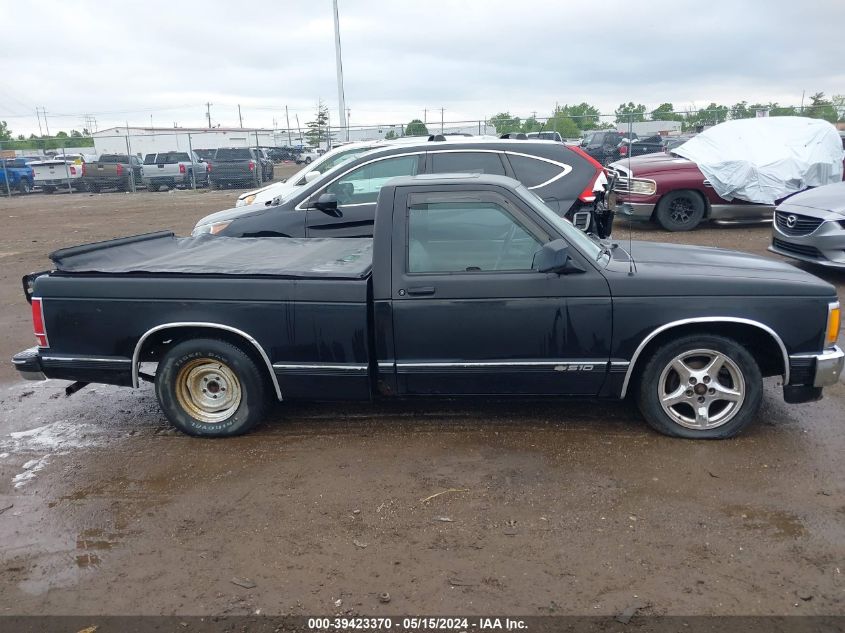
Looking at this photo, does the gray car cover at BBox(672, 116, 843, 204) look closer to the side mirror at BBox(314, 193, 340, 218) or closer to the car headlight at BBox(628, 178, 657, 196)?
the car headlight at BBox(628, 178, 657, 196)

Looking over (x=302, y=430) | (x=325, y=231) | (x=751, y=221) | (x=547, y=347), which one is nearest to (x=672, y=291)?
(x=547, y=347)

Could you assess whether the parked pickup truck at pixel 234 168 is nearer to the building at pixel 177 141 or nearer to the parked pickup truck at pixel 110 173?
the parked pickup truck at pixel 110 173

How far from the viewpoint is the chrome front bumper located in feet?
14.3

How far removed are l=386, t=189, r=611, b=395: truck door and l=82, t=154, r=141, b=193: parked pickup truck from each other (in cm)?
2813

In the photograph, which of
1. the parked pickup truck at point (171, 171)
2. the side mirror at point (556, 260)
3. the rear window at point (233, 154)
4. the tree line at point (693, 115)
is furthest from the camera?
the parked pickup truck at point (171, 171)

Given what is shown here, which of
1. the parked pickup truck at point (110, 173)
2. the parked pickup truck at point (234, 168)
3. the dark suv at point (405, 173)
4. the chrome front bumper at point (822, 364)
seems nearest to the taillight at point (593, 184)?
the dark suv at point (405, 173)

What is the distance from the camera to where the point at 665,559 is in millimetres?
3385

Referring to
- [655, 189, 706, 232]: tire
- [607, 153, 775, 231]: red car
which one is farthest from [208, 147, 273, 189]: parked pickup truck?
[655, 189, 706, 232]: tire

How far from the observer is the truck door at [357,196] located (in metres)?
8.11

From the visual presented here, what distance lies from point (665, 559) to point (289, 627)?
68.4 inches

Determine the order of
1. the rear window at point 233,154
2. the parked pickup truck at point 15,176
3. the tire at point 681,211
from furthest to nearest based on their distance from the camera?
the parked pickup truck at point 15,176 < the rear window at point 233,154 < the tire at point 681,211

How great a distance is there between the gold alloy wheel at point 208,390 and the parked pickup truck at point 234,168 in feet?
82.7

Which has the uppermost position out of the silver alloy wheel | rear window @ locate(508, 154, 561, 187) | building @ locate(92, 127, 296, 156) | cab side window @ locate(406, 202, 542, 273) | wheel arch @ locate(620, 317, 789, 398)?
building @ locate(92, 127, 296, 156)

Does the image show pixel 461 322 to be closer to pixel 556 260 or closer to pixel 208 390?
pixel 556 260
